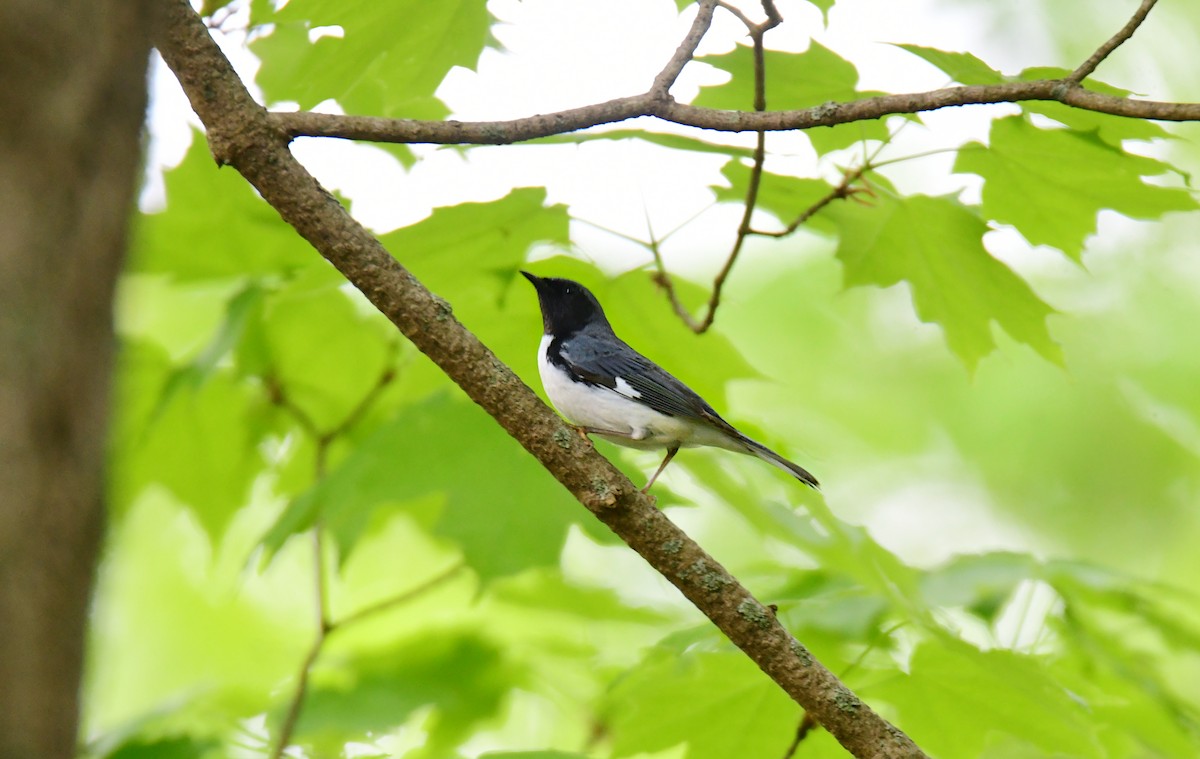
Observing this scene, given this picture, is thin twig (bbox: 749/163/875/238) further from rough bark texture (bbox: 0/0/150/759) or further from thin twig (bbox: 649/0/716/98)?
rough bark texture (bbox: 0/0/150/759)

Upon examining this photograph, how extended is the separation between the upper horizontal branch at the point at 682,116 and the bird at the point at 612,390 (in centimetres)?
118

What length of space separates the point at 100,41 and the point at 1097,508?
27.9 ft

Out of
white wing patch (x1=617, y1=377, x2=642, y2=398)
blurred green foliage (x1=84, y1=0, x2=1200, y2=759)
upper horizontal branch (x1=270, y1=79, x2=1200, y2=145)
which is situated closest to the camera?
upper horizontal branch (x1=270, y1=79, x2=1200, y2=145)

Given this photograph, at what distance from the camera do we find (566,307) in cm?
406

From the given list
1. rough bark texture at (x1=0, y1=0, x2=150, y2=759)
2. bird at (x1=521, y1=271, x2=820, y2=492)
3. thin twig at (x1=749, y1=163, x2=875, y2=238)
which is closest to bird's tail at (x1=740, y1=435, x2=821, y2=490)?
bird at (x1=521, y1=271, x2=820, y2=492)

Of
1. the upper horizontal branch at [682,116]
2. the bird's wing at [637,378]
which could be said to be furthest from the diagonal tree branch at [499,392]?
the bird's wing at [637,378]

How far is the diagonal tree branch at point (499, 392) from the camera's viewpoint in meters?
2.32

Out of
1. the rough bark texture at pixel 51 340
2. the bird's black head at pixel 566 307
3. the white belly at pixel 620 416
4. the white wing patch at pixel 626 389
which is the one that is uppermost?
the bird's black head at pixel 566 307

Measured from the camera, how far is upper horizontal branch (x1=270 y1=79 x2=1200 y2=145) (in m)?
2.28

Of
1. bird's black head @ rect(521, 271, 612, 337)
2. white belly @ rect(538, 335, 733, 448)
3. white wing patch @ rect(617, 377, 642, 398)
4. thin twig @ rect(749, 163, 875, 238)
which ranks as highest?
thin twig @ rect(749, 163, 875, 238)

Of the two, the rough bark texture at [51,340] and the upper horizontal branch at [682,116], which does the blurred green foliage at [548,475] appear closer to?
the upper horizontal branch at [682,116]

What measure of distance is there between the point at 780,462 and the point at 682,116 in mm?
1402

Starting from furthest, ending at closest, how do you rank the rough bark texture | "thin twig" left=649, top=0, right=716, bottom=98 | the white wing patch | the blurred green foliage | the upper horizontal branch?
the white wing patch, the blurred green foliage, "thin twig" left=649, top=0, right=716, bottom=98, the upper horizontal branch, the rough bark texture

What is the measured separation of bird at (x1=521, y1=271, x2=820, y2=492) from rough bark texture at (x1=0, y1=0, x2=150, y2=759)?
2.65 meters
